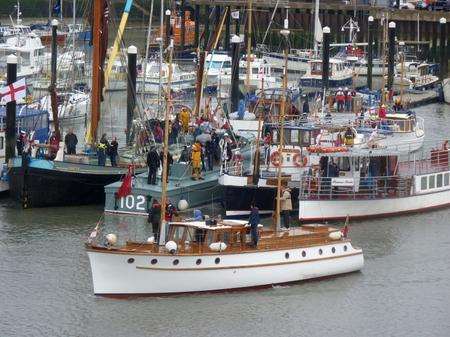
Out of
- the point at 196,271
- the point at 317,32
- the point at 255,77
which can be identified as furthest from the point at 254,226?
the point at 317,32

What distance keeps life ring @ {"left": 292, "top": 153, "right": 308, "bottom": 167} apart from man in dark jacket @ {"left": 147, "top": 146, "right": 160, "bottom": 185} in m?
4.58

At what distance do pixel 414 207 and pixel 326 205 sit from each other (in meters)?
3.68

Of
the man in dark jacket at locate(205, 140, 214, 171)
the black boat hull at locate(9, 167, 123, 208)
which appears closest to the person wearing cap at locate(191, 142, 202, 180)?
the man in dark jacket at locate(205, 140, 214, 171)

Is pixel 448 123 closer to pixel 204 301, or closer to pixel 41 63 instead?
pixel 41 63

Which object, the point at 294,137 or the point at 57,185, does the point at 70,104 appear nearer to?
the point at 57,185

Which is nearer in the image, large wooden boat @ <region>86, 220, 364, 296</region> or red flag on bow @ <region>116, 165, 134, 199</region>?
large wooden boat @ <region>86, 220, 364, 296</region>

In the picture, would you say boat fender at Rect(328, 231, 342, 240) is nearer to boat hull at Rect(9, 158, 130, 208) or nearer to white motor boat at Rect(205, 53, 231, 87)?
boat hull at Rect(9, 158, 130, 208)

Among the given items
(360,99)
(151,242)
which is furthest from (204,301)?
(360,99)

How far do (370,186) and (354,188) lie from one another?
0.66m

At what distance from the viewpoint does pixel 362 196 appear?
51688 mm

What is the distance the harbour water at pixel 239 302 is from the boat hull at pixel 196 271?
10.7 inches

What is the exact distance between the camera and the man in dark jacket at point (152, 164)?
169 ft

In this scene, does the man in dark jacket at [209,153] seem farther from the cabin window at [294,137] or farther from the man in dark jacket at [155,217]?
the man in dark jacket at [155,217]

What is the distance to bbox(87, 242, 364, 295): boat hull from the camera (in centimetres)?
4044
